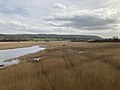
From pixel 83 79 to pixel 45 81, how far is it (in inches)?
81.0

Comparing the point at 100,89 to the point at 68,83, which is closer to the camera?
the point at 100,89

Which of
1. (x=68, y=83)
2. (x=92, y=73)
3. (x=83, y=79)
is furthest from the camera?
(x=92, y=73)

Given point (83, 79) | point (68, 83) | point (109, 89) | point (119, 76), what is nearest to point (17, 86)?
point (68, 83)

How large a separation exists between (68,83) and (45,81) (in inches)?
51.7

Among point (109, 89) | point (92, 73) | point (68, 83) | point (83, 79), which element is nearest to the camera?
point (109, 89)

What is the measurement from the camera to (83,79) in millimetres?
11648

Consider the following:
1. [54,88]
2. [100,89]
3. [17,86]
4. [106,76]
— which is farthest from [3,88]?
[106,76]

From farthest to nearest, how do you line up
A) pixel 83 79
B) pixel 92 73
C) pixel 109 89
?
pixel 92 73, pixel 83 79, pixel 109 89

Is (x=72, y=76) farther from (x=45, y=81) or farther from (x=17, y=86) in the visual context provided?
(x=17, y=86)

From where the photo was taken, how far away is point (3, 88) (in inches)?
435

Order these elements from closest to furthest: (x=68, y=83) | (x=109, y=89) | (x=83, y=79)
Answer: (x=109, y=89) < (x=68, y=83) < (x=83, y=79)

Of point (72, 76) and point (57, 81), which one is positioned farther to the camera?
point (72, 76)

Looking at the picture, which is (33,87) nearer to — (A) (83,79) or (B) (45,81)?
(B) (45,81)

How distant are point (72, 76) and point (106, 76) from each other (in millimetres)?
1927
